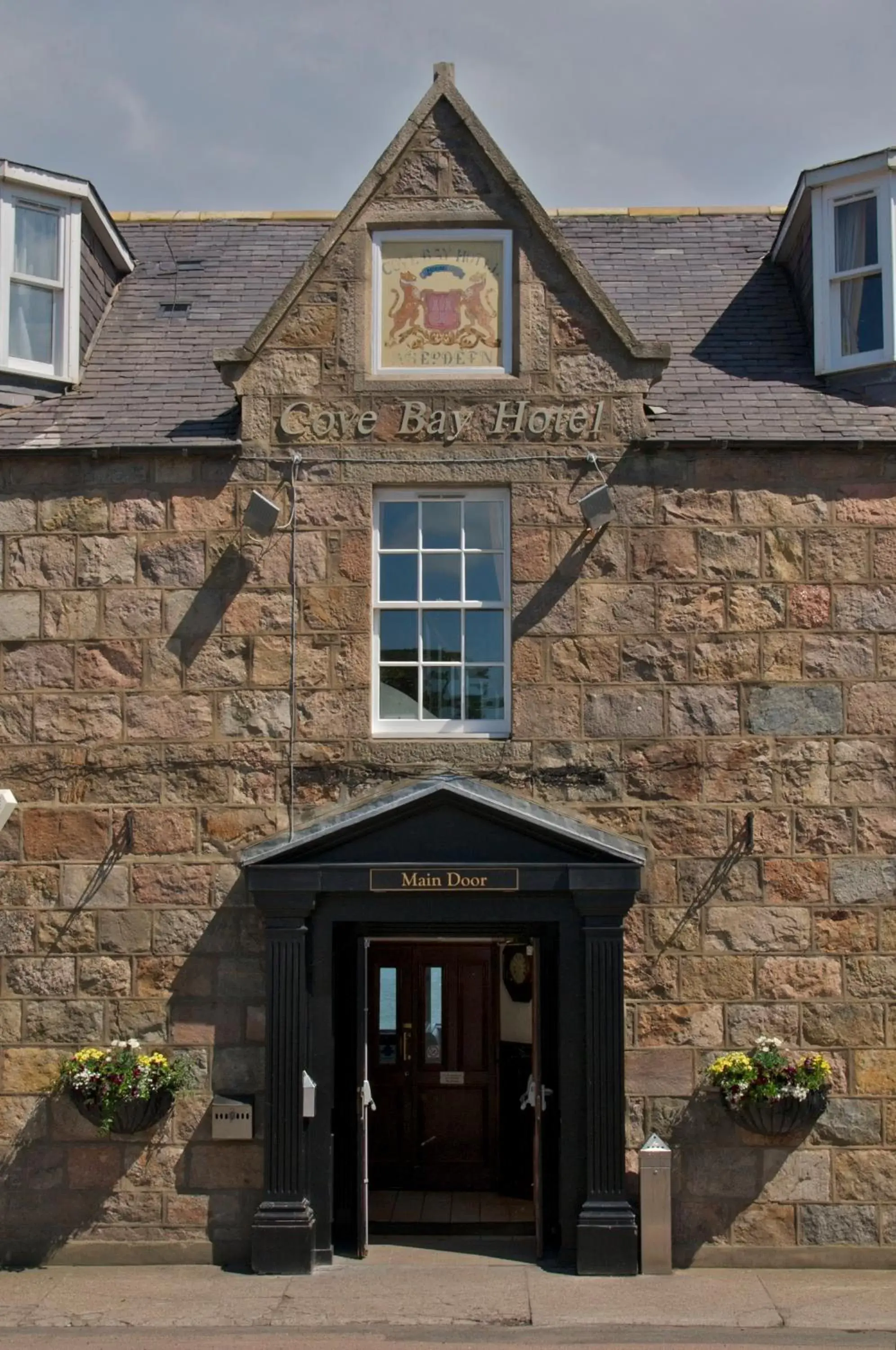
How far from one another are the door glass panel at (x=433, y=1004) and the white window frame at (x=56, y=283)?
626cm

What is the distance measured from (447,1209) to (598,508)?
6.17 m

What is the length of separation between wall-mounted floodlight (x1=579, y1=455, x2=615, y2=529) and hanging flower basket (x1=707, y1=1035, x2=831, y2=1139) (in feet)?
13.6

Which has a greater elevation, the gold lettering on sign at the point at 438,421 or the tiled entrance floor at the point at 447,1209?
the gold lettering on sign at the point at 438,421

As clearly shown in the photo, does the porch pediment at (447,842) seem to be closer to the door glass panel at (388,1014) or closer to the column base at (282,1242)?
the column base at (282,1242)

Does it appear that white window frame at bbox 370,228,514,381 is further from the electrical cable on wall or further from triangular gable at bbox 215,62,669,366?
the electrical cable on wall

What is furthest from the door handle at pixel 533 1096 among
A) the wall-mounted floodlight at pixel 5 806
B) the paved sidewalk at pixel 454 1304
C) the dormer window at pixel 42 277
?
the dormer window at pixel 42 277

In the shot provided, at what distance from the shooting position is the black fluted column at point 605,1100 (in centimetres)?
1089

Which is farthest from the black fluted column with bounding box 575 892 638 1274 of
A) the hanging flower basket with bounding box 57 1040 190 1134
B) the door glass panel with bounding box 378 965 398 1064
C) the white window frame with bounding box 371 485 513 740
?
the door glass panel with bounding box 378 965 398 1064

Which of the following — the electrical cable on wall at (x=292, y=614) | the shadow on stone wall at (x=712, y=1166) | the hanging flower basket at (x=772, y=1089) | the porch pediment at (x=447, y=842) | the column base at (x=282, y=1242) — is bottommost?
the column base at (x=282, y=1242)

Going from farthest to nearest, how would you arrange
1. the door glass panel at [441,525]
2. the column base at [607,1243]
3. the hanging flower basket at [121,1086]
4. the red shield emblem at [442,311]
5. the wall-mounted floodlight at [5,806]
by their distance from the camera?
1. the red shield emblem at [442,311]
2. the door glass panel at [441,525]
3. the hanging flower basket at [121,1086]
4. the column base at [607,1243]
5. the wall-mounted floodlight at [5,806]

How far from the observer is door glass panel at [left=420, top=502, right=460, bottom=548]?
39.3ft

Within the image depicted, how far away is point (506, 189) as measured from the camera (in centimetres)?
1212

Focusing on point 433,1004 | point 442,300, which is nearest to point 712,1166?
point 433,1004

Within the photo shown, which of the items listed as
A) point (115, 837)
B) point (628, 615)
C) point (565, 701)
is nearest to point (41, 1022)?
point (115, 837)
